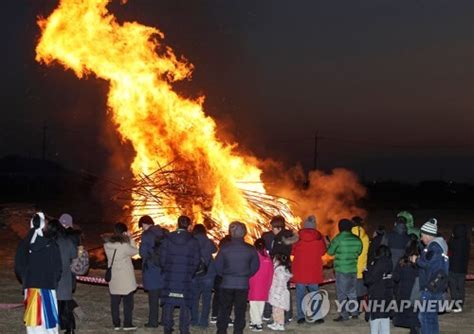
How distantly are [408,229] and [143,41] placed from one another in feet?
30.4

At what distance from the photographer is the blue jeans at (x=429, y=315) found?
8.31 meters

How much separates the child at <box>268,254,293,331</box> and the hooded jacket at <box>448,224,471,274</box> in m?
3.60

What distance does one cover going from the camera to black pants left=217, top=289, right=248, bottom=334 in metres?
9.34

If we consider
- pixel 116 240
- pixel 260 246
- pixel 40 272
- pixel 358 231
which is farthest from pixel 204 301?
pixel 40 272

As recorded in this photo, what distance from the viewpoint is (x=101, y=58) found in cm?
1725

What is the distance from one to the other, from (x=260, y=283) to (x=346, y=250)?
160 centimetres

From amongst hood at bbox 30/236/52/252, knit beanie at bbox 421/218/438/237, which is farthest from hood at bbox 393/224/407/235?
hood at bbox 30/236/52/252

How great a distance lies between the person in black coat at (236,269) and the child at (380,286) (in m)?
1.61

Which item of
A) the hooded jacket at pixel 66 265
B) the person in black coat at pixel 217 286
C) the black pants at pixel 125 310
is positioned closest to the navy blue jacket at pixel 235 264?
the person in black coat at pixel 217 286

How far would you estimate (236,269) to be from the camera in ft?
30.3

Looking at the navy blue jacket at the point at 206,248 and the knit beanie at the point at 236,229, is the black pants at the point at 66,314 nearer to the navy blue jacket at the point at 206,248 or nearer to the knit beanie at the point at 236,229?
the navy blue jacket at the point at 206,248

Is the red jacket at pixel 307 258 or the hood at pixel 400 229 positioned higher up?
the hood at pixel 400 229

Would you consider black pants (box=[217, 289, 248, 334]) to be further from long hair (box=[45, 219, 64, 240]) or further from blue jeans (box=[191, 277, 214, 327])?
long hair (box=[45, 219, 64, 240])

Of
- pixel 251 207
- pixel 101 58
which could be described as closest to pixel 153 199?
pixel 251 207
